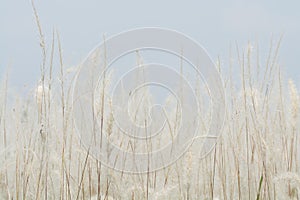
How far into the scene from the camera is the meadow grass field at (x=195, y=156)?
6.22ft

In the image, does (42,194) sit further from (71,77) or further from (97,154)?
(71,77)

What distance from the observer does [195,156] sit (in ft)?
6.19

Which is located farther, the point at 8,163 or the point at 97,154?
the point at 8,163

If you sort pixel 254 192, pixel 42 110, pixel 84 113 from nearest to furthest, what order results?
pixel 42 110
pixel 254 192
pixel 84 113

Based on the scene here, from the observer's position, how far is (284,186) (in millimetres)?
1940

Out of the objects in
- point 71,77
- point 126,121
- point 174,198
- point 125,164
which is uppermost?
point 71,77

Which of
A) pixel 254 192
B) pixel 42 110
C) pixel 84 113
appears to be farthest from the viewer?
pixel 84 113

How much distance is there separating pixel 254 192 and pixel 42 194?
3.16 feet

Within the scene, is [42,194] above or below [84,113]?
below

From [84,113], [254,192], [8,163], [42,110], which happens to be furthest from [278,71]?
Result: [8,163]

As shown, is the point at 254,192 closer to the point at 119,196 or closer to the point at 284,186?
the point at 284,186

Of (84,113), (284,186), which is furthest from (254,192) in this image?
(84,113)

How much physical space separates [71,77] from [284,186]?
3.41 feet

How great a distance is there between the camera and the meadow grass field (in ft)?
6.22
